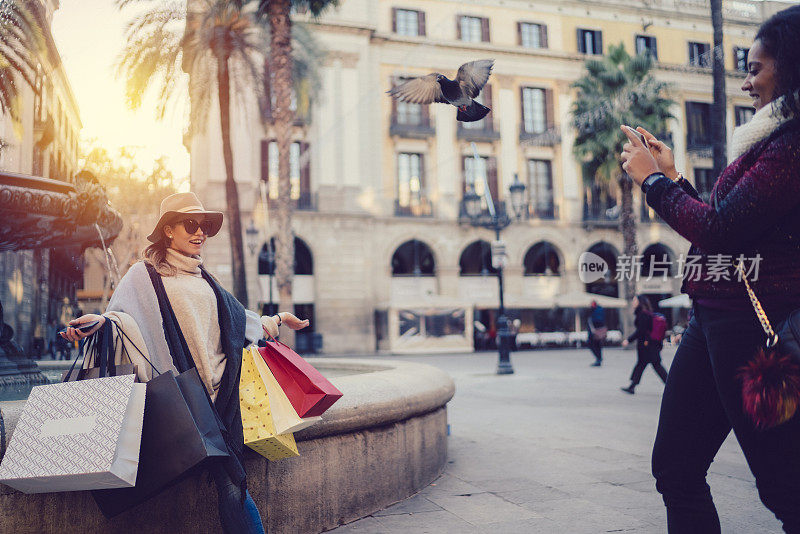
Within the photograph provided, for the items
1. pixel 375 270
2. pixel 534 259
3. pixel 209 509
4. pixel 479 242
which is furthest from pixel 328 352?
pixel 209 509

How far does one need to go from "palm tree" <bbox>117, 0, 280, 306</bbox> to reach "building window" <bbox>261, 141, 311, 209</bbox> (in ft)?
25.4

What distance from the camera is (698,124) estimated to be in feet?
111

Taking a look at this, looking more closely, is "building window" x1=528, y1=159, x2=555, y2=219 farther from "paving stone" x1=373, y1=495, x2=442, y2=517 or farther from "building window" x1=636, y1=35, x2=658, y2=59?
"paving stone" x1=373, y1=495, x2=442, y2=517

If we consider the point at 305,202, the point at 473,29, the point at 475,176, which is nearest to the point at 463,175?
the point at 475,176

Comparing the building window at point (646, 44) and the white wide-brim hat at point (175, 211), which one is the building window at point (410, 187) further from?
the white wide-brim hat at point (175, 211)

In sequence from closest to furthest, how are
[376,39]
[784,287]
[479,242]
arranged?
[784,287]
[376,39]
[479,242]

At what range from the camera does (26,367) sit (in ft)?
15.4

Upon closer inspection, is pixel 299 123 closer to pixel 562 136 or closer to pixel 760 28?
pixel 562 136

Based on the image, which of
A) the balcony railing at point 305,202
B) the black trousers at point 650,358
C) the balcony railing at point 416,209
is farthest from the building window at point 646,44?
the black trousers at point 650,358

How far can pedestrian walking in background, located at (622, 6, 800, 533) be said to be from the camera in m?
1.68

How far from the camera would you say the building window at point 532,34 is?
31797 mm

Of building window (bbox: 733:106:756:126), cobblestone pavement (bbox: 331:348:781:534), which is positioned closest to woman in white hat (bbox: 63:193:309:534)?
cobblestone pavement (bbox: 331:348:781:534)

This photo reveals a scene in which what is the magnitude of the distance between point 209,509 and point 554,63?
32.3 m

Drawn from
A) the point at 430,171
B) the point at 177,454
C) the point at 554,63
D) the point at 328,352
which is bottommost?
the point at 328,352
